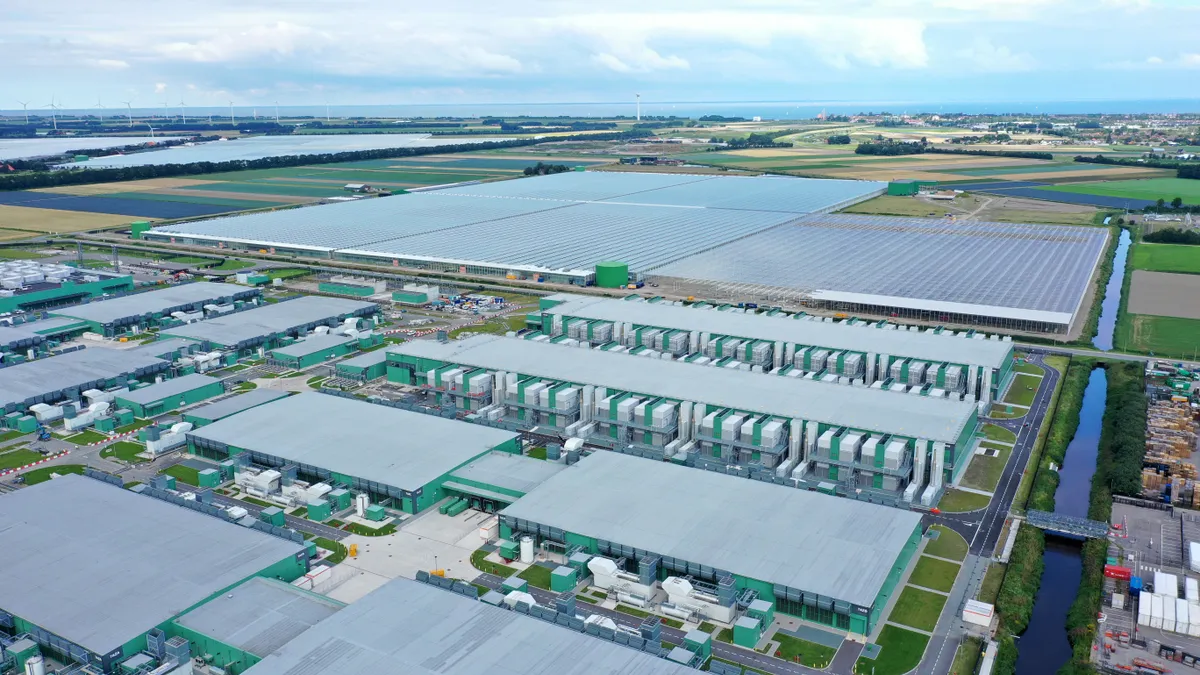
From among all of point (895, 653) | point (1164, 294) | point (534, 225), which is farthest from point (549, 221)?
point (895, 653)

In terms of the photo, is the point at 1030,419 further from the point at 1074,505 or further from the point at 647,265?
the point at 647,265

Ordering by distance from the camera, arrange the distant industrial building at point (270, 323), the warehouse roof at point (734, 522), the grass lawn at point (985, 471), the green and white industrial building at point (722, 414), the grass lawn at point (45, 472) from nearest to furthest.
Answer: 1. the warehouse roof at point (734, 522)
2. the green and white industrial building at point (722, 414)
3. the grass lawn at point (985, 471)
4. the grass lawn at point (45, 472)
5. the distant industrial building at point (270, 323)

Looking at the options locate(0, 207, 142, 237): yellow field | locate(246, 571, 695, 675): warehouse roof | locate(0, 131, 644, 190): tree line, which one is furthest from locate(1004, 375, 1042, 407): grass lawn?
locate(0, 131, 644, 190): tree line

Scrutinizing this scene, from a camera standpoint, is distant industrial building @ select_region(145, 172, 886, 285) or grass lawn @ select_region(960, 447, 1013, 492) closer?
grass lawn @ select_region(960, 447, 1013, 492)

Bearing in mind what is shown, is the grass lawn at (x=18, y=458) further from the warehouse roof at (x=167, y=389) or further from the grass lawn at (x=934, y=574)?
the grass lawn at (x=934, y=574)

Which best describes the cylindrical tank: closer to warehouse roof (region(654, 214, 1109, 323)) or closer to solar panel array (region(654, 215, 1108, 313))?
warehouse roof (region(654, 214, 1109, 323))

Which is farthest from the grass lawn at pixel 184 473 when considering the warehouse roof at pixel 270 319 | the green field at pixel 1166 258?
the green field at pixel 1166 258
